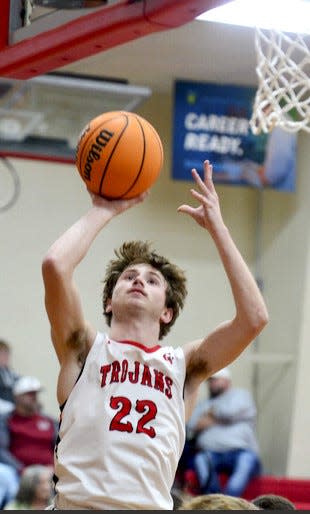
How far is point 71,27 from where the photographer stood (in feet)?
12.4

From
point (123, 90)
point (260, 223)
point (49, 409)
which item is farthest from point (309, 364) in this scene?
point (123, 90)

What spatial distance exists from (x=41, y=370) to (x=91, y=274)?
1.07 meters

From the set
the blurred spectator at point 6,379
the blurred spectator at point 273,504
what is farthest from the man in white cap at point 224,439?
the blurred spectator at point 273,504

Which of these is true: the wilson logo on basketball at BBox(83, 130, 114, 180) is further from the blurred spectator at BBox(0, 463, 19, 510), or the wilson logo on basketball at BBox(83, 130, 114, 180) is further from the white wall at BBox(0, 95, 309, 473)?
the white wall at BBox(0, 95, 309, 473)

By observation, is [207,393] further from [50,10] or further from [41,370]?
[50,10]

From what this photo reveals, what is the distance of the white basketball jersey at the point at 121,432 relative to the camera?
3242 mm

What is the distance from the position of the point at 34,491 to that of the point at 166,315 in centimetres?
374

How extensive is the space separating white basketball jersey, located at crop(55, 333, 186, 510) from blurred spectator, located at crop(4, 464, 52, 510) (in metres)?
3.71

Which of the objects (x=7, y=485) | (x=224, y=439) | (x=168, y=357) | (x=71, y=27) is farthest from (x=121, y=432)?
(x=224, y=439)

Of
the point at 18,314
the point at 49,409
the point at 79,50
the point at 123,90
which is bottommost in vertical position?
the point at 49,409

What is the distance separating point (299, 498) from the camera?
8.68 meters

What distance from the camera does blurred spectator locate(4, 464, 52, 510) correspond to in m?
6.96

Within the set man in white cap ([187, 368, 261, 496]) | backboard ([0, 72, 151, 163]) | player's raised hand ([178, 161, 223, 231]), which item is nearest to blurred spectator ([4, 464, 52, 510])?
man in white cap ([187, 368, 261, 496])

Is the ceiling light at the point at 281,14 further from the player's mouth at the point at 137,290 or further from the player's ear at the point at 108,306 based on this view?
the player's mouth at the point at 137,290
